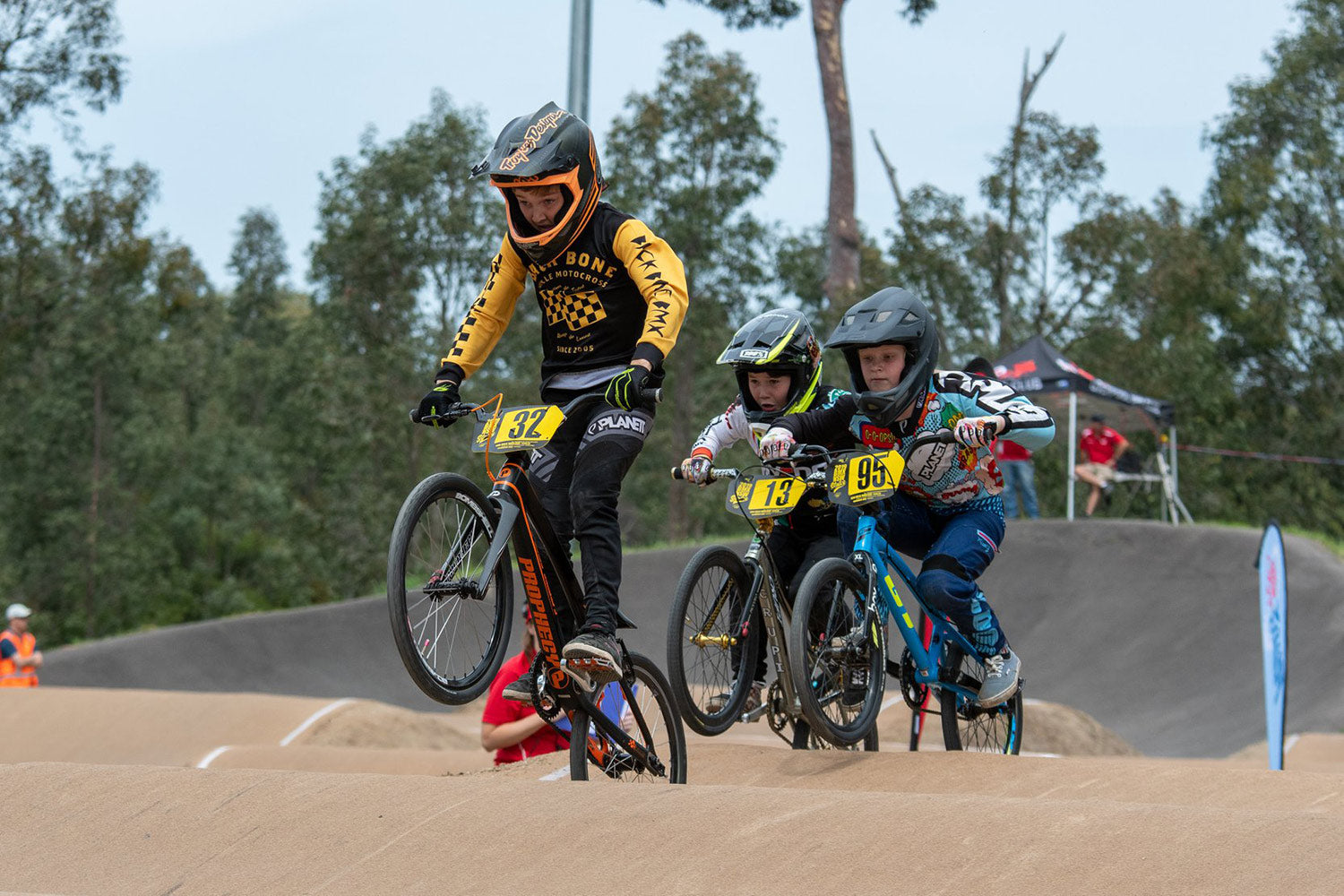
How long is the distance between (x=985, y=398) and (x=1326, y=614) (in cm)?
1251

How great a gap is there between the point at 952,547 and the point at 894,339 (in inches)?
40.5

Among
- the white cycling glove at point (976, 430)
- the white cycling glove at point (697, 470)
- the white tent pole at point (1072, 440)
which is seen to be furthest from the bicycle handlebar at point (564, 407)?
the white tent pole at point (1072, 440)

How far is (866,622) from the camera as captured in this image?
6.08 meters

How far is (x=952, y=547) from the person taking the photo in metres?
6.19

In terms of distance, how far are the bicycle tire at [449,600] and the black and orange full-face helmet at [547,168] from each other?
1.02 meters

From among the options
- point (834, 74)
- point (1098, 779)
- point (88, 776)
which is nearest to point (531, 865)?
point (88, 776)

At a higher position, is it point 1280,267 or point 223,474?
point 1280,267

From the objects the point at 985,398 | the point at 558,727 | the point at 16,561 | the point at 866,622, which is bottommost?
the point at 16,561

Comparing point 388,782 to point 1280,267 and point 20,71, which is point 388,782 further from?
point 1280,267

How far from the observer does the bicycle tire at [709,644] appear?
5781 mm

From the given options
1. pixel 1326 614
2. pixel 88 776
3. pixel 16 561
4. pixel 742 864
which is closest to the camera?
pixel 742 864

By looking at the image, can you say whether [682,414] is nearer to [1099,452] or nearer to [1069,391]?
[1099,452]

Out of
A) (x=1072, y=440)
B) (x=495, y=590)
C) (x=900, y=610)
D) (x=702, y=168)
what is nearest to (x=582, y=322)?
(x=495, y=590)

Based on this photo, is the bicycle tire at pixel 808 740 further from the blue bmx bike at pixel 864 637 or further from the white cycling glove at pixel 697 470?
the white cycling glove at pixel 697 470
